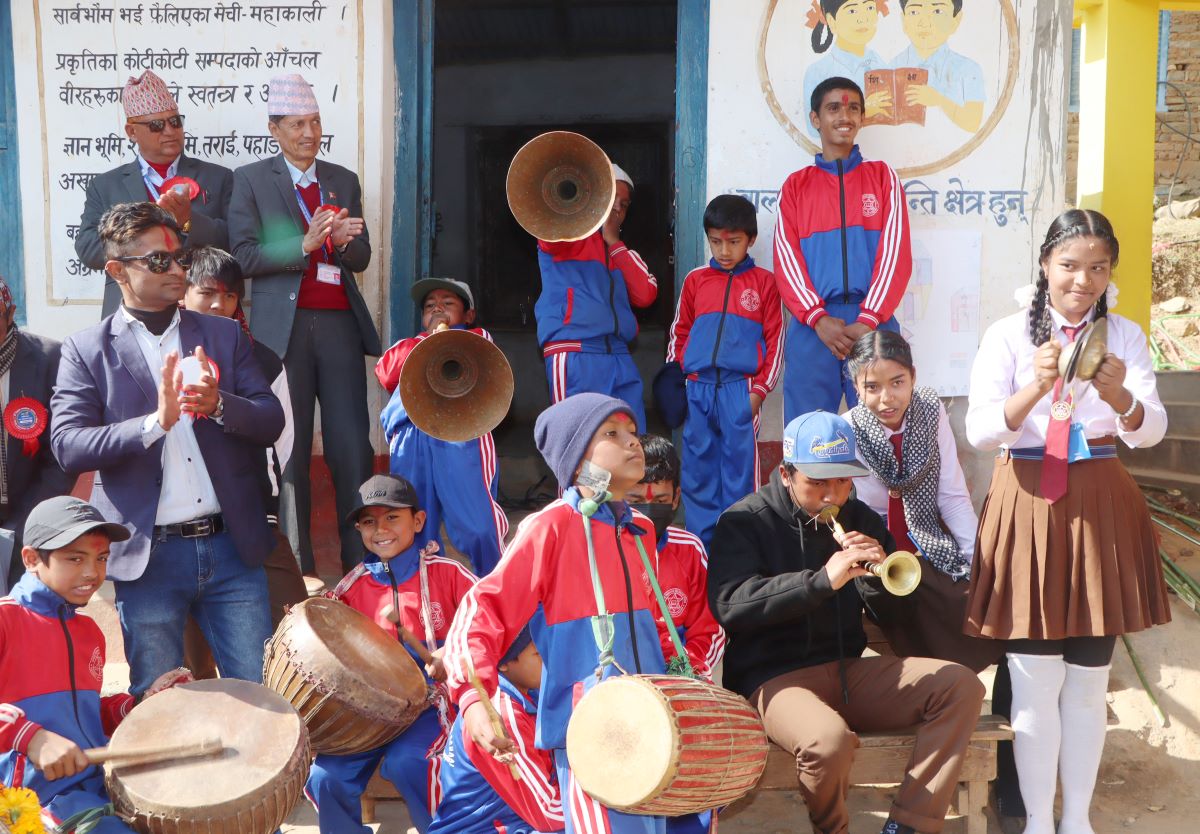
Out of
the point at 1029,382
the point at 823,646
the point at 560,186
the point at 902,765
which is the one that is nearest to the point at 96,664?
the point at 823,646

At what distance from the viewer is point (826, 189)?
5.64 m

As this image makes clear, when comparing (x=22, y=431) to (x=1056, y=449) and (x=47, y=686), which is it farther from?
(x=1056, y=449)

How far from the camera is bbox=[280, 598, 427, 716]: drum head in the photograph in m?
3.74

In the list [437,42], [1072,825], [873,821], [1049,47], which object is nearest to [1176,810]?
[1072,825]

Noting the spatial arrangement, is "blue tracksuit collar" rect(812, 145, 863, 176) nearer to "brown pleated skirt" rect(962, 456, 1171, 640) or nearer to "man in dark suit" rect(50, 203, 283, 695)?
"brown pleated skirt" rect(962, 456, 1171, 640)

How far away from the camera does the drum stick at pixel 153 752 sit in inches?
129

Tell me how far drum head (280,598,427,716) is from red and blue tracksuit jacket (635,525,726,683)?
2.80 ft

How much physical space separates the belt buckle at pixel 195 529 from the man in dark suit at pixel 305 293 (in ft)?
4.69

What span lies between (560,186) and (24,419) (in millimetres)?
2626

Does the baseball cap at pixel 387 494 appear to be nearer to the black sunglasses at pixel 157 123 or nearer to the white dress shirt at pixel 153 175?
the white dress shirt at pixel 153 175

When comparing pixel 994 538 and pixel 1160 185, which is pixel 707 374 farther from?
pixel 1160 185

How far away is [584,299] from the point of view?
5715 mm

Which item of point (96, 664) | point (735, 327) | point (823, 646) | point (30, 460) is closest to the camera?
point (96, 664)

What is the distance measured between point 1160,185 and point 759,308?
353 inches
